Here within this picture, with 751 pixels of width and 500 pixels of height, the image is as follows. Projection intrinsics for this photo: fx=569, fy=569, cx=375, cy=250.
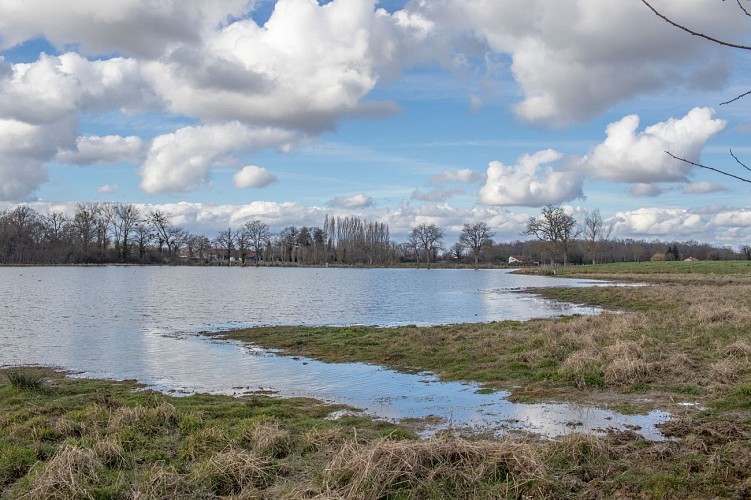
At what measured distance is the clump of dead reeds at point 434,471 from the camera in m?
6.45

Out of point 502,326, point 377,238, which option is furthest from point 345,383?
point 377,238

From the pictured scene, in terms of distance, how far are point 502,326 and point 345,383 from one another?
11332mm

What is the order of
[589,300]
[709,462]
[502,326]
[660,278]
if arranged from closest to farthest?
[709,462] → [502,326] → [589,300] → [660,278]

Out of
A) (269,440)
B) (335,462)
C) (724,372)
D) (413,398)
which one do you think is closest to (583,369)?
(724,372)

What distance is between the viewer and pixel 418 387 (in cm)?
1398

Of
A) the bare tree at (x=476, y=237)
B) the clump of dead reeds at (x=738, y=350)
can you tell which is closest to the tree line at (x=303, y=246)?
the bare tree at (x=476, y=237)

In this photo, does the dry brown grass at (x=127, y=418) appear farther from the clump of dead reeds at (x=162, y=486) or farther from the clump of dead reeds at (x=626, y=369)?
the clump of dead reeds at (x=626, y=369)

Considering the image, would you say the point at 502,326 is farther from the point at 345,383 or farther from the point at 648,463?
the point at 648,463

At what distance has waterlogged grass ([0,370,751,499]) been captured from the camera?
6.49 m

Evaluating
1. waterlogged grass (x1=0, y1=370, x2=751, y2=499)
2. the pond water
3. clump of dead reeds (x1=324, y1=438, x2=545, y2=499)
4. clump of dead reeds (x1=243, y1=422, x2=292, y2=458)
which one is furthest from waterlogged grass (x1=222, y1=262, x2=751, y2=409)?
clump of dead reeds (x1=243, y1=422, x2=292, y2=458)

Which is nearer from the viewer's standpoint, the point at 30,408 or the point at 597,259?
the point at 30,408

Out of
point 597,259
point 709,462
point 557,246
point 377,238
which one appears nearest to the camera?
point 709,462

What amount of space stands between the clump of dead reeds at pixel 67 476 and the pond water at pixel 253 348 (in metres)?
5.49

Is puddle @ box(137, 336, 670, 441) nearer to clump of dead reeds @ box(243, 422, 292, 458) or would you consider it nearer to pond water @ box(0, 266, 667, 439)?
pond water @ box(0, 266, 667, 439)
